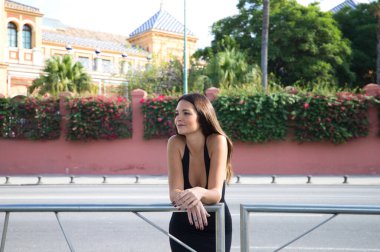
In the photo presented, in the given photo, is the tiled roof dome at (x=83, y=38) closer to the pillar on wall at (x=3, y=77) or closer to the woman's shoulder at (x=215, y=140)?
the pillar on wall at (x=3, y=77)

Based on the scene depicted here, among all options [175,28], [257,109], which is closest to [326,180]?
[257,109]

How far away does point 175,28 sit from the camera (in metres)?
57.8

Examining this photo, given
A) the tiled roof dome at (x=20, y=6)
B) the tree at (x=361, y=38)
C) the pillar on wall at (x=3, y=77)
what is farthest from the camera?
the tiled roof dome at (x=20, y=6)

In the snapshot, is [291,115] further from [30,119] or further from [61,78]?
[61,78]

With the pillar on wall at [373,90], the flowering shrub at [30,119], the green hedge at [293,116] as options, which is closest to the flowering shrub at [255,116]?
the green hedge at [293,116]

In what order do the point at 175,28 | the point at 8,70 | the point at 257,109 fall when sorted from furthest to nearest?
the point at 175,28, the point at 8,70, the point at 257,109

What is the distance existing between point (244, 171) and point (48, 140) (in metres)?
9.18

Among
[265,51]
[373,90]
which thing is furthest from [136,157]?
[373,90]

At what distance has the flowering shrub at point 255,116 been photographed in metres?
17.5

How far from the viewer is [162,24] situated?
57.0 meters

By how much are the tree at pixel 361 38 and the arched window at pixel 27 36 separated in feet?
92.8

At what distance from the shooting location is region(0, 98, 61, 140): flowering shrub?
18391 mm

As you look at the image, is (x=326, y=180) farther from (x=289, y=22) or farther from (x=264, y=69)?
(x=289, y=22)

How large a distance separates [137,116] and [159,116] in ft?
3.74
